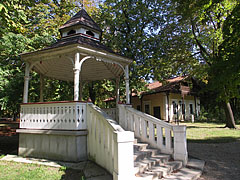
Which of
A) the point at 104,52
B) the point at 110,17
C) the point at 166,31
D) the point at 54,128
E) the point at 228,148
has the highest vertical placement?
the point at 110,17

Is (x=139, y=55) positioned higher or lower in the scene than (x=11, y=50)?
higher

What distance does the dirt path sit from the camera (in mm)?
4754

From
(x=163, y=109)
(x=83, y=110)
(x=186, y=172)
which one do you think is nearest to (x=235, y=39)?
(x=186, y=172)

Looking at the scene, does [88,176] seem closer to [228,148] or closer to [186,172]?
[186,172]

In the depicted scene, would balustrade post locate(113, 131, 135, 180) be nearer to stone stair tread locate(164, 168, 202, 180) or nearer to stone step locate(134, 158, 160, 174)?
stone step locate(134, 158, 160, 174)

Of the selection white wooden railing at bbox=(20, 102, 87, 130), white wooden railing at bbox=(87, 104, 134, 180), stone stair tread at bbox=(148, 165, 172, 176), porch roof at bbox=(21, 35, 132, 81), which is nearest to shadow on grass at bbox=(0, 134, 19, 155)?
white wooden railing at bbox=(20, 102, 87, 130)

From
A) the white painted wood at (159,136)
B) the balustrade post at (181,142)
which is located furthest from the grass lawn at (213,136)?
the balustrade post at (181,142)

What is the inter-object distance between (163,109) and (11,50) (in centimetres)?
1840

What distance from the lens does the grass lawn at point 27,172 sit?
466 cm

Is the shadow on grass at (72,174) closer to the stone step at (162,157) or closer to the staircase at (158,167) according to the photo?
the staircase at (158,167)

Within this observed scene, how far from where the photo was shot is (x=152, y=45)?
50.4 ft

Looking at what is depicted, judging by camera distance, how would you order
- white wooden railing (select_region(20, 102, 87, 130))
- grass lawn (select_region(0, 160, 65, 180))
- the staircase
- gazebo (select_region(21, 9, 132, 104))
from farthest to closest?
gazebo (select_region(21, 9, 132, 104)) < white wooden railing (select_region(20, 102, 87, 130)) < grass lawn (select_region(0, 160, 65, 180)) < the staircase

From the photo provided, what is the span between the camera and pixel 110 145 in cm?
452

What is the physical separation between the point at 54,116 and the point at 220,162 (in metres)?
5.87
